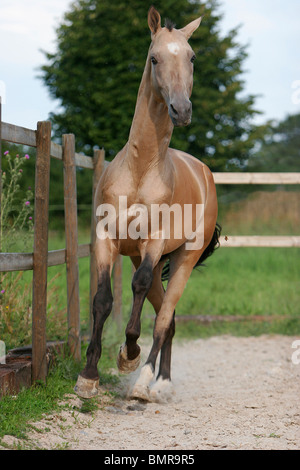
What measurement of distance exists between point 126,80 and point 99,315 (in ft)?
53.8

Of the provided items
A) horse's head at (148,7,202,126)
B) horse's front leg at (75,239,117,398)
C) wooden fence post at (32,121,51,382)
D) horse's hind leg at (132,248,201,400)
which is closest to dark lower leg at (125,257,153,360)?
horse's front leg at (75,239,117,398)

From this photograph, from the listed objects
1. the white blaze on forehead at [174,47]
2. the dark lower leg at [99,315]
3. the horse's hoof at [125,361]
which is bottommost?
the horse's hoof at [125,361]

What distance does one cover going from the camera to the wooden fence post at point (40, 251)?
432cm

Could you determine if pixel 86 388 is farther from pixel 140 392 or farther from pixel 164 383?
pixel 164 383

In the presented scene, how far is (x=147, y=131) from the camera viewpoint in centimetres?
395

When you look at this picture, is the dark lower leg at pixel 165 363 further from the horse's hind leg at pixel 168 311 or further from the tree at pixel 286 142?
the tree at pixel 286 142

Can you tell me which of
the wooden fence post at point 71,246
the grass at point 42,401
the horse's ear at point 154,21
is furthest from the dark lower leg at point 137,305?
the horse's ear at point 154,21

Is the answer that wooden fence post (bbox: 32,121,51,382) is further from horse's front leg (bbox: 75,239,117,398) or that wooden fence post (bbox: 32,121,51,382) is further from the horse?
horse's front leg (bbox: 75,239,117,398)

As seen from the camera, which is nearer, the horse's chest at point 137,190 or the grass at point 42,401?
the grass at point 42,401

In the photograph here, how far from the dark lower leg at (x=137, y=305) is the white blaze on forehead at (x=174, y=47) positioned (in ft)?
4.42

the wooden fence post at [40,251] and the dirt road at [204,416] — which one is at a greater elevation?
the wooden fence post at [40,251]

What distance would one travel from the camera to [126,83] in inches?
762

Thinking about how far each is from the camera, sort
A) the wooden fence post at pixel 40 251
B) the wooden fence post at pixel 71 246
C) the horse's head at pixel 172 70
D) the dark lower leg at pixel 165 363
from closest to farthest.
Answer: the horse's head at pixel 172 70, the wooden fence post at pixel 40 251, the dark lower leg at pixel 165 363, the wooden fence post at pixel 71 246

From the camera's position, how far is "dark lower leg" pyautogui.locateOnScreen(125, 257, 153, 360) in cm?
377
